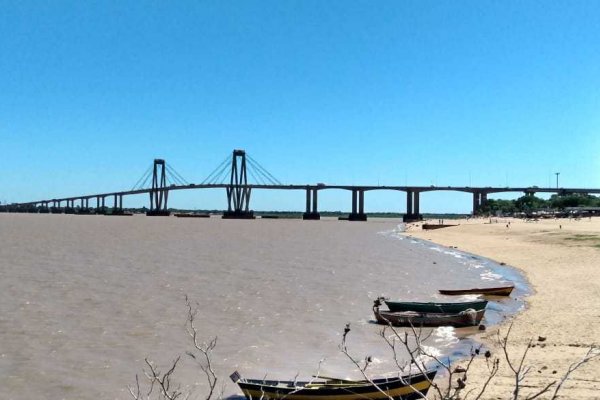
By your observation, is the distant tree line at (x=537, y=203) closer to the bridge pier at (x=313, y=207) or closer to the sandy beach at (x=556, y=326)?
the bridge pier at (x=313, y=207)

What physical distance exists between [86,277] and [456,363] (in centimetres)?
1756

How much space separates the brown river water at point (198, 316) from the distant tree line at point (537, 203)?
406ft

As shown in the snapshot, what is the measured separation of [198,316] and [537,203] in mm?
168659

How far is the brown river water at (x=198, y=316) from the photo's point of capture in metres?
10.5

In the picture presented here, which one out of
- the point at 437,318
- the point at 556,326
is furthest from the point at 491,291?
the point at 437,318

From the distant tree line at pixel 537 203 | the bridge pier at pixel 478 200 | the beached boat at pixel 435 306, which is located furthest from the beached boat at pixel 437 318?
the bridge pier at pixel 478 200

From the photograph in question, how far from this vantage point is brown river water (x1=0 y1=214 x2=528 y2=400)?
10547 mm

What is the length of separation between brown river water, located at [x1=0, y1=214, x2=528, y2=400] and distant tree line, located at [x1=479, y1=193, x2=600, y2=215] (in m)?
124

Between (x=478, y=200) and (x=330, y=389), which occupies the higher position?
(x=478, y=200)

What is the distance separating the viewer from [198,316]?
1562 centimetres

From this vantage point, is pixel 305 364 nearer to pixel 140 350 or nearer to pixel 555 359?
pixel 140 350

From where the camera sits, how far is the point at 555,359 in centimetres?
1073

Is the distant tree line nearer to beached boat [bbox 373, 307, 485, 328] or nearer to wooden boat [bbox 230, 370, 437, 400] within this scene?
beached boat [bbox 373, 307, 485, 328]

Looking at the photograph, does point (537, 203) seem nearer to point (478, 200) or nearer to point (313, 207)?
point (478, 200)
